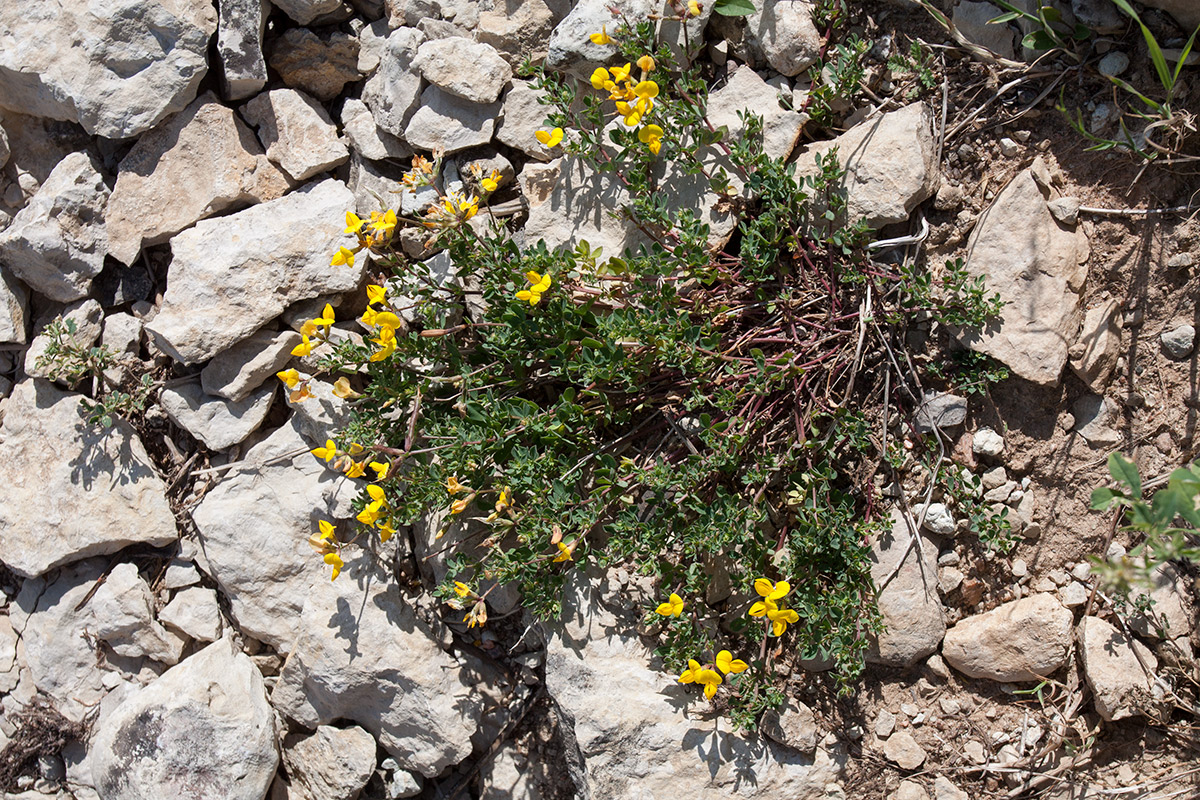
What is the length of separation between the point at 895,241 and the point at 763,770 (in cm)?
270

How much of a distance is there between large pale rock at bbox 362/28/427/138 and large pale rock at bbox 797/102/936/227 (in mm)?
2061

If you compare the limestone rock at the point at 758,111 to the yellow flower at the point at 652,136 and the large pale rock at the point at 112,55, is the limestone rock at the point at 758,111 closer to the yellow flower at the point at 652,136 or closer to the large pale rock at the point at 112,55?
the yellow flower at the point at 652,136

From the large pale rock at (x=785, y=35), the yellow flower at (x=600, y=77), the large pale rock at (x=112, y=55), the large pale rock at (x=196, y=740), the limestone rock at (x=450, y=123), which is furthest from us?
the large pale rock at (x=112, y=55)

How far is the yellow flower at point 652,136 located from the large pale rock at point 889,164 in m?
0.79

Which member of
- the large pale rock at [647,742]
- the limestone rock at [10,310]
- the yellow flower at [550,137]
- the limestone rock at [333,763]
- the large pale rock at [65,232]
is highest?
the yellow flower at [550,137]

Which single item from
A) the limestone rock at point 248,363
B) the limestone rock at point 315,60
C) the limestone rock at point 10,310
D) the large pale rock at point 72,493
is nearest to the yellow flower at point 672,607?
the limestone rock at point 248,363

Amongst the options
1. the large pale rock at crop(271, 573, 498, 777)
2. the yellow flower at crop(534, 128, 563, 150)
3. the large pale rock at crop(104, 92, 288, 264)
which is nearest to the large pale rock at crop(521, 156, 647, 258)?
the yellow flower at crop(534, 128, 563, 150)

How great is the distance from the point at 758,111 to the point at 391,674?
3.64 metres

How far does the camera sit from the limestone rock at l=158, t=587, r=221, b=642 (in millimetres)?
5137

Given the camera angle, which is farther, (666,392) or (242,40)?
(242,40)

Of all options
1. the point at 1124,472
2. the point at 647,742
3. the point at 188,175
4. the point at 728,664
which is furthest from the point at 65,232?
the point at 1124,472

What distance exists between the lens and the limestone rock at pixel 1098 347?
3986mm

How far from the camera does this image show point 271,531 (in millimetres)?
4938

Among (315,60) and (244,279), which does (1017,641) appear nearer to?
(244,279)
